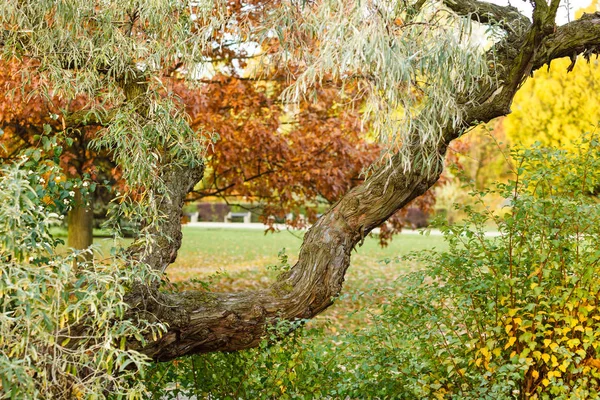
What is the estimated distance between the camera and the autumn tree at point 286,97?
3238mm

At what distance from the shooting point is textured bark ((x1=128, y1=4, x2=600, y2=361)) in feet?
12.2

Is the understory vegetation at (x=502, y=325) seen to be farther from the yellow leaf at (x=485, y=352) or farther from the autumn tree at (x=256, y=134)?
the autumn tree at (x=256, y=134)

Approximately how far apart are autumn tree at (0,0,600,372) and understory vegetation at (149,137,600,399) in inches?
12.2

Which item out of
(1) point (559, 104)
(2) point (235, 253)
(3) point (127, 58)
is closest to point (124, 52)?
(3) point (127, 58)

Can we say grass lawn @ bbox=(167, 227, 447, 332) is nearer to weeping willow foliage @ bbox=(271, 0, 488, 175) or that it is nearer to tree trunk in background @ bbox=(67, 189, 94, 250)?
tree trunk in background @ bbox=(67, 189, 94, 250)

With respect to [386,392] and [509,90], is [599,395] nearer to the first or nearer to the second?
[386,392]

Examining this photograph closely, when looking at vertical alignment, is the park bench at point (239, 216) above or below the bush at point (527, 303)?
below

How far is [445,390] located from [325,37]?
1.88m

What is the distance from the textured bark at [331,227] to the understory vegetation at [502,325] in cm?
17

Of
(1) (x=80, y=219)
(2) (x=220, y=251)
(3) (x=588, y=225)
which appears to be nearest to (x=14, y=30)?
(3) (x=588, y=225)

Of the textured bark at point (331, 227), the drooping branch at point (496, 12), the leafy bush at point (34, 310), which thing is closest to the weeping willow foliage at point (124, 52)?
the textured bark at point (331, 227)

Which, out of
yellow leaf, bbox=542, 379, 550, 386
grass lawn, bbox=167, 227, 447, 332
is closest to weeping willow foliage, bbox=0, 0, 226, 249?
yellow leaf, bbox=542, 379, 550, 386

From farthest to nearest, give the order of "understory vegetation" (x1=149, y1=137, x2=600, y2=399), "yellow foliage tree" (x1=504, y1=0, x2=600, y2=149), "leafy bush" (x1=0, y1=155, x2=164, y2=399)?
1. "yellow foliage tree" (x1=504, y1=0, x2=600, y2=149)
2. "understory vegetation" (x1=149, y1=137, x2=600, y2=399)
3. "leafy bush" (x1=0, y1=155, x2=164, y2=399)

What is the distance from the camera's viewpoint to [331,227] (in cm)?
407
